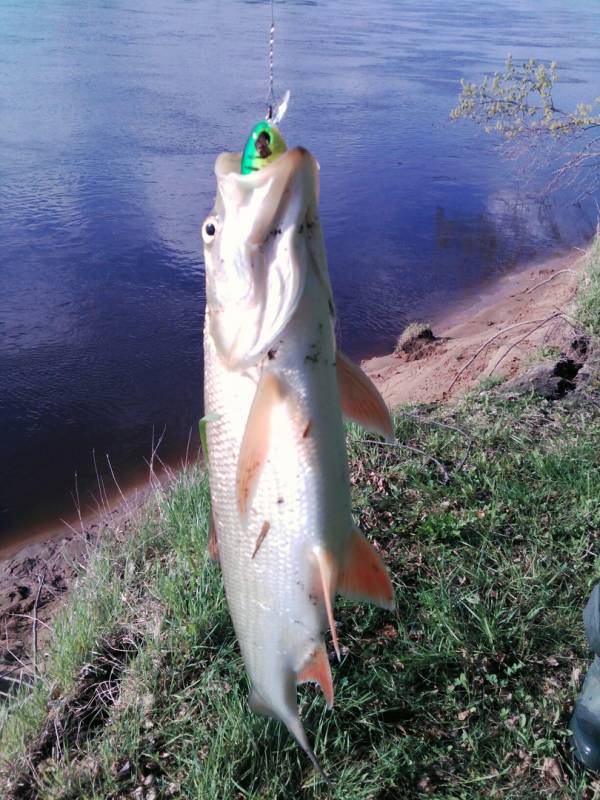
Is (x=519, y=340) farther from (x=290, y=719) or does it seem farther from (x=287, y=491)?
(x=287, y=491)

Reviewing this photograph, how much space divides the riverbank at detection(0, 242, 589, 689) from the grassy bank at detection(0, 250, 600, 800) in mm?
655

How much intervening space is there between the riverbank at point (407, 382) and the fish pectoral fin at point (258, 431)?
8.03 feet

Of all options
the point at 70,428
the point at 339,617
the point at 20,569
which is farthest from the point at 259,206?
the point at 70,428

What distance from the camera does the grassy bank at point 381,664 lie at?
2.63 meters

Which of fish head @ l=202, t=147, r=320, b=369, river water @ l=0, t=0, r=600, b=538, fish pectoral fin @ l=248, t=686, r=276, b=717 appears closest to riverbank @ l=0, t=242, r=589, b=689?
river water @ l=0, t=0, r=600, b=538

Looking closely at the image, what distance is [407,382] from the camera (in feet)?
22.4

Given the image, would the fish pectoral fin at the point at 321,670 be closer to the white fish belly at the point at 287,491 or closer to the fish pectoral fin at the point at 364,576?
the white fish belly at the point at 287,491

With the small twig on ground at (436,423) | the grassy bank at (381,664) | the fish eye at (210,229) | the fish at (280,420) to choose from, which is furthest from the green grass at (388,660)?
the fish eye at (210,229)

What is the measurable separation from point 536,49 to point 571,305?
60.1ft

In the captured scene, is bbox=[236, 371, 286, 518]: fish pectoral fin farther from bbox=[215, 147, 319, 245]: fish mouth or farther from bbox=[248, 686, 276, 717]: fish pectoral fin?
bbox=[248, 686, 276, 717]: fish pectoral fin

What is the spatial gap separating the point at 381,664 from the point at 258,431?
1.71 m

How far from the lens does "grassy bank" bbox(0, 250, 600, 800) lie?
263 centimetres

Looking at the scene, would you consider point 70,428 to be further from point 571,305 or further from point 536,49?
point 536,49

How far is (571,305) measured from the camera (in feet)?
21.7
